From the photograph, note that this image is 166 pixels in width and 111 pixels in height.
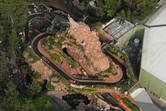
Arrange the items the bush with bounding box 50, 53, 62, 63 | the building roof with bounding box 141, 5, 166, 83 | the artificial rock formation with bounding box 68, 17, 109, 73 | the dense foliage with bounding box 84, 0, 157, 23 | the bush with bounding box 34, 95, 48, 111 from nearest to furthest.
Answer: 1. the artificial rock formation with bounding box 68, 17, 109, 73
2. the bush with bounding box 34, 95, 48, 111
3. the building roof with bounding box 141, 5, 166, 83
4. the bush with bounding box 50, 53, 62, 63
5. the dense foliage with bounding box 84, 0, 157, 23

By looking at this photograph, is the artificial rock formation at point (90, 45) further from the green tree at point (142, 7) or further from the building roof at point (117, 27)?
the green tree at point (142, 7)

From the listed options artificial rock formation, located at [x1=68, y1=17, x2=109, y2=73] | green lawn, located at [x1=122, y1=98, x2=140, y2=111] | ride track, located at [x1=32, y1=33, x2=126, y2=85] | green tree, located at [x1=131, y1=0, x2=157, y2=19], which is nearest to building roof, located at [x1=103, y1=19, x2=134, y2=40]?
green tree, located at [x1=131, y1=0, x2=157, y2=19]

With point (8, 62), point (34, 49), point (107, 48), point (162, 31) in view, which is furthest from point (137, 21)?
point (8, 62)

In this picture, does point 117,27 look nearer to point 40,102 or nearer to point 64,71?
point 64,71

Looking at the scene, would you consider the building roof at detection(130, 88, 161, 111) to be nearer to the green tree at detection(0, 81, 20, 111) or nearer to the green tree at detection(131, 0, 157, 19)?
the green tree at detection(131, 0, 157, 19)

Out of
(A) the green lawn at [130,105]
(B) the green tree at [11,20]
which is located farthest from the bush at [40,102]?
(A) the green lawn at [130,105]

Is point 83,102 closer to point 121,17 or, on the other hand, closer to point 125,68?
point 125,68
